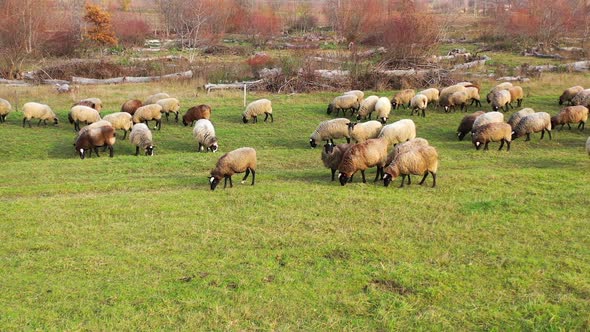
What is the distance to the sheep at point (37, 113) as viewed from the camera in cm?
2227

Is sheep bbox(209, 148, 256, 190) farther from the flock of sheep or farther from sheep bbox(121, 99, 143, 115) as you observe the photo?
sheep bbox(121, 99, 143, 115)

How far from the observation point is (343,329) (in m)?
6.97

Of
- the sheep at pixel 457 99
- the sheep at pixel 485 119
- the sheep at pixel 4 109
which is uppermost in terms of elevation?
the sheep at pixel 457 99

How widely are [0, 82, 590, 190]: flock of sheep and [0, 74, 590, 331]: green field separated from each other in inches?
28.4

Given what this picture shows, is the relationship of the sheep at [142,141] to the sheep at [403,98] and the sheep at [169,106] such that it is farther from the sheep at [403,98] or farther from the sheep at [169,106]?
the sheep at [403,98]

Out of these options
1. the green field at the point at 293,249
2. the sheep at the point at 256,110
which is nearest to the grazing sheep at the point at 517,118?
the green field at the point at 293,249

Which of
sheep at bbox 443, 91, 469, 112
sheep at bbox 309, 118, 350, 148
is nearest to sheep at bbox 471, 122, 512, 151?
sheep at bbox 309, 118, 350, 148

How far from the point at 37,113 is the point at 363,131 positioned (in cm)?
1460

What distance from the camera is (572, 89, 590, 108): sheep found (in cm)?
2298

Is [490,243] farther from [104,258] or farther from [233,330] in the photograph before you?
[104,258]

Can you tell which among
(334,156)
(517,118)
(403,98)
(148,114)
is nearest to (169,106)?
(148,114)

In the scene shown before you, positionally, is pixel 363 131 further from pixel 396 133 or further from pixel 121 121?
pixel 121 121

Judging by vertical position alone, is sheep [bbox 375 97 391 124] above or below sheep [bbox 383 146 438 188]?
above

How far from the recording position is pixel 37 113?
22.5m
